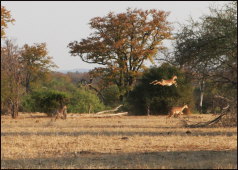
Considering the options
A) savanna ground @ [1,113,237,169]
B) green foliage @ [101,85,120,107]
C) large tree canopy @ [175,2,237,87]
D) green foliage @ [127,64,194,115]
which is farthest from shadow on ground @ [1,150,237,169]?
green foliage @ [101,85,120,107]

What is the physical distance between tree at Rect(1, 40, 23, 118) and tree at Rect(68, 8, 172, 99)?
535 inches

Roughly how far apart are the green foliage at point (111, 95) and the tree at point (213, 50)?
25710mm

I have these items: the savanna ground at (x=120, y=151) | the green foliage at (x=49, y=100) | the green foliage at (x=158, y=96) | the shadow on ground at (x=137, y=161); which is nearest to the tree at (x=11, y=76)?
the green foliage at (x=49, y=100)

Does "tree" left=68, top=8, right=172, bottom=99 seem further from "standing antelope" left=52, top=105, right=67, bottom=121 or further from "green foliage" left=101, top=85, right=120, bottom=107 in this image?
"standing antelope" left=52, top=105, right=67, bottom=121

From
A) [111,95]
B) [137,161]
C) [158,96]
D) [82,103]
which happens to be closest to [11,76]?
[82,103]

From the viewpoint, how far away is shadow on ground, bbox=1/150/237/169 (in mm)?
8820

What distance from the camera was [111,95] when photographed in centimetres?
4106

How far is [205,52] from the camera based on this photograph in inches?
531

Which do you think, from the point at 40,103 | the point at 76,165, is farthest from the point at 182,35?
the point at 40,103

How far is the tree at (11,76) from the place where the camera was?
85.3ft

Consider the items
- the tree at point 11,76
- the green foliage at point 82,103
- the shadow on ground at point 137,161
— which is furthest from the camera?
the green foliage at point 82,103

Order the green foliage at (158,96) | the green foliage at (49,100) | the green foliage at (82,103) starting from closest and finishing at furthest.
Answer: the green foliage at (49,100) < the green foliage at (158,96) < the green foliage at (82,103)

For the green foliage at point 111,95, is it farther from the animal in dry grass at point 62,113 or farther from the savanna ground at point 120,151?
the savanna ground at point 120,151

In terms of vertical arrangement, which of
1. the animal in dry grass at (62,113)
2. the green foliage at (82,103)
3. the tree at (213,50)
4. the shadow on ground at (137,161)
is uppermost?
the tree at (213,50)
